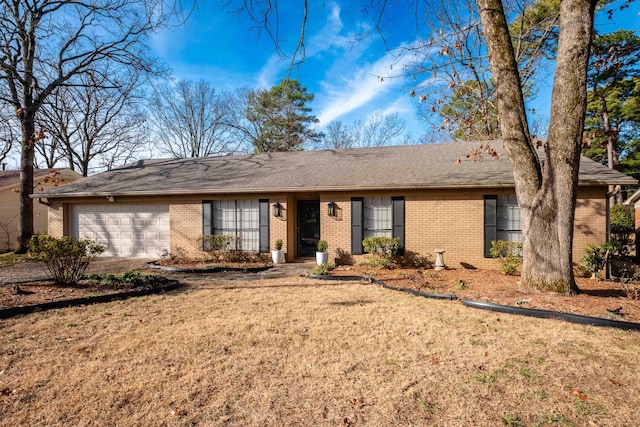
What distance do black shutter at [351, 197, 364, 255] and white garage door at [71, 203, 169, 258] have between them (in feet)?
22.5

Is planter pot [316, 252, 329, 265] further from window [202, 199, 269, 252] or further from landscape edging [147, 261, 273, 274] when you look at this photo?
window [202, 199, 269, 252]

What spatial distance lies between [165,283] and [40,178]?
14.9 metres

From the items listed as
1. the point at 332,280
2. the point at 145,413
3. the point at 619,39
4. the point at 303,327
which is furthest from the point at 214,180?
the point at 619,39

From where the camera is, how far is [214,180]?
1207cm

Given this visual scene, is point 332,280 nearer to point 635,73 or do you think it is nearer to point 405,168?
point 405,168

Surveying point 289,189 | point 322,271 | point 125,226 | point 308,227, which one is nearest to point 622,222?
point 308,227

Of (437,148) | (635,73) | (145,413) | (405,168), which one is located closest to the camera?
(145,413)

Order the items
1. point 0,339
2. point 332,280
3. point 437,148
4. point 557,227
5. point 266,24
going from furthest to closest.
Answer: point 437,148, point 332,280, point 557,227, point 266,24, point 0,339

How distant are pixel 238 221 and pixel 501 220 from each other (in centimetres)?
827

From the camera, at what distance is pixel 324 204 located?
1058cm

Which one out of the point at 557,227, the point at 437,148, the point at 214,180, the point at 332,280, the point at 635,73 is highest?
the point at 635,73

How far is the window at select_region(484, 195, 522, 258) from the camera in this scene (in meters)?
9.30

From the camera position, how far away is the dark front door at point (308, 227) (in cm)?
1178

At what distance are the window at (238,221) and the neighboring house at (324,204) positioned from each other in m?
0.04
